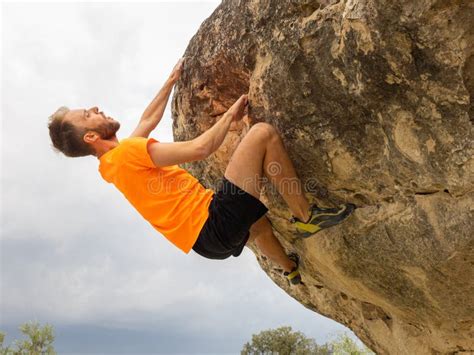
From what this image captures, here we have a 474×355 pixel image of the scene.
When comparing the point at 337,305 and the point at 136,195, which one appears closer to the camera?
the point at 136,195

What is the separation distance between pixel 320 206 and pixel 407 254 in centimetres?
101

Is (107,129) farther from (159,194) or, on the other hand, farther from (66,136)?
(159,194)

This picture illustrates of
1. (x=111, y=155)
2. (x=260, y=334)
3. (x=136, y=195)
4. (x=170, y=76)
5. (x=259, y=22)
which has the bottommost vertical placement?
(x=136, y=195)

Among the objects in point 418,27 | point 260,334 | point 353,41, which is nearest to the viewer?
point 418,27

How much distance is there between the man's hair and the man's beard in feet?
0.50

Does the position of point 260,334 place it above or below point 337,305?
above

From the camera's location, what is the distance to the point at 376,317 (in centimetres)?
700

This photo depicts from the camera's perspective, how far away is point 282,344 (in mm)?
33688

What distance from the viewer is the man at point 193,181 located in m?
5.30

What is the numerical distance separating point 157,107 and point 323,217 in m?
2.51

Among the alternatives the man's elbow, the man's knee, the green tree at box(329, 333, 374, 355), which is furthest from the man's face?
the green tree at box(329, 333, 374, 355)

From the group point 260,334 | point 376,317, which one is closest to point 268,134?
point 376,317

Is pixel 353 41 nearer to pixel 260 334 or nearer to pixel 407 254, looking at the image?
pixel 407 254

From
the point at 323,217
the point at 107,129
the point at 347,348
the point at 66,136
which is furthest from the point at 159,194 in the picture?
the point at 347,348
